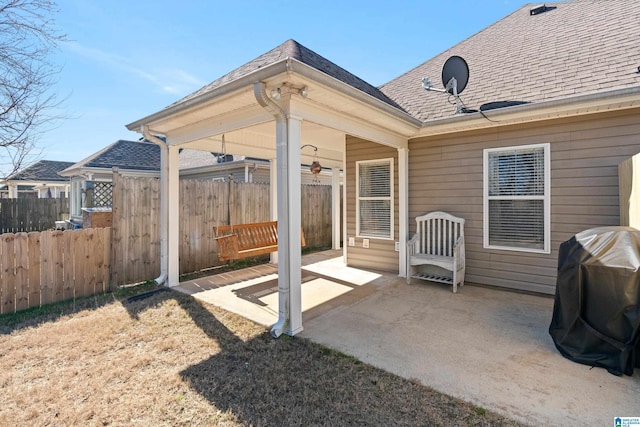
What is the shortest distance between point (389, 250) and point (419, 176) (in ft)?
4.93

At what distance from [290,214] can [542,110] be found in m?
3.66

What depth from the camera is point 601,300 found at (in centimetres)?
252

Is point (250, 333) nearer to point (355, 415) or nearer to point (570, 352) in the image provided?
point (355, 415)

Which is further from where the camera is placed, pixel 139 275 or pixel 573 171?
pixel 139 275

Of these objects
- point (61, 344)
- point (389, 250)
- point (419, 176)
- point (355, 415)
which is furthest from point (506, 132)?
point (61, 344)

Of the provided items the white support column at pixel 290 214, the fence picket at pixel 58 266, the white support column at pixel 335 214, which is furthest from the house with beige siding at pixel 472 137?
the white support column at pixel 335 214

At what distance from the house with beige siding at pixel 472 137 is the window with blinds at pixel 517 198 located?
2 centimetres

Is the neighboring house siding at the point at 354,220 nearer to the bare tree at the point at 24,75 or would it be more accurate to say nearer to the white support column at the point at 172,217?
the white support column at the point at 172,217

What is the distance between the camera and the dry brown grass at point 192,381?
2.03 m

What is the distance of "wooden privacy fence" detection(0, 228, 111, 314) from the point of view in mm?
3918

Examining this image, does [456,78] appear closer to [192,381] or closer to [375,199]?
[375,199]

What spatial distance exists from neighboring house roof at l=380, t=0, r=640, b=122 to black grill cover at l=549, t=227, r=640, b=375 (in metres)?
2.46

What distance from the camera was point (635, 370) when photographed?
8.25 feet

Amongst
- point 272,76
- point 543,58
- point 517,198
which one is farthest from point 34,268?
point 543,58
